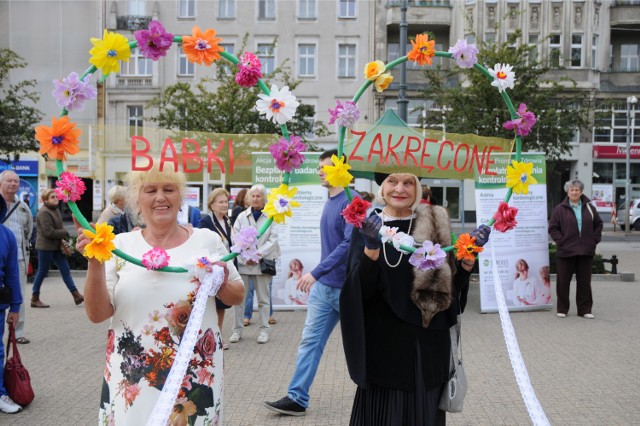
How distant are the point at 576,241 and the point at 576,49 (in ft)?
101

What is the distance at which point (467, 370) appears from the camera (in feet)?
22.4

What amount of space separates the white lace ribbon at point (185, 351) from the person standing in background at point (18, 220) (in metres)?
4.63

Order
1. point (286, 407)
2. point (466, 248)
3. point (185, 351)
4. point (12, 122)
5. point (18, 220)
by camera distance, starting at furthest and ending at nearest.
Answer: point (12, 122), point (18, 220), point (286, 407), point (466, 248), point (185, 351)

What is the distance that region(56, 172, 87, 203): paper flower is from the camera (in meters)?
3.25

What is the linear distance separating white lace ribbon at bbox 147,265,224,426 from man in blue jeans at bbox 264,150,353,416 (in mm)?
1932

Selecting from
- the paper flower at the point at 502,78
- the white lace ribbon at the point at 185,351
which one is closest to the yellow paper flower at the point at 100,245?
the white lace ribbon at the point at 185,351

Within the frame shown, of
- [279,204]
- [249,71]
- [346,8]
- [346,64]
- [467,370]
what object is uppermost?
[346,8]

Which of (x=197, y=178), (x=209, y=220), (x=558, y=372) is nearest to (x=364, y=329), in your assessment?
(x=558, y=372)

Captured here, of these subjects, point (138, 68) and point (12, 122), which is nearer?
point (12, 122)

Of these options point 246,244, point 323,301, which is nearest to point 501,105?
point 323,301

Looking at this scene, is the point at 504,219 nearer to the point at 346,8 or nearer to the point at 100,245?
the point at 100,245

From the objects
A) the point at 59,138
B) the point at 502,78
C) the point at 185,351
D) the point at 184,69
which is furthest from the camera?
the point at 184,69

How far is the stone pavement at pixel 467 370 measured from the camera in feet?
17.7

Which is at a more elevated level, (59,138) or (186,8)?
(186,8)
